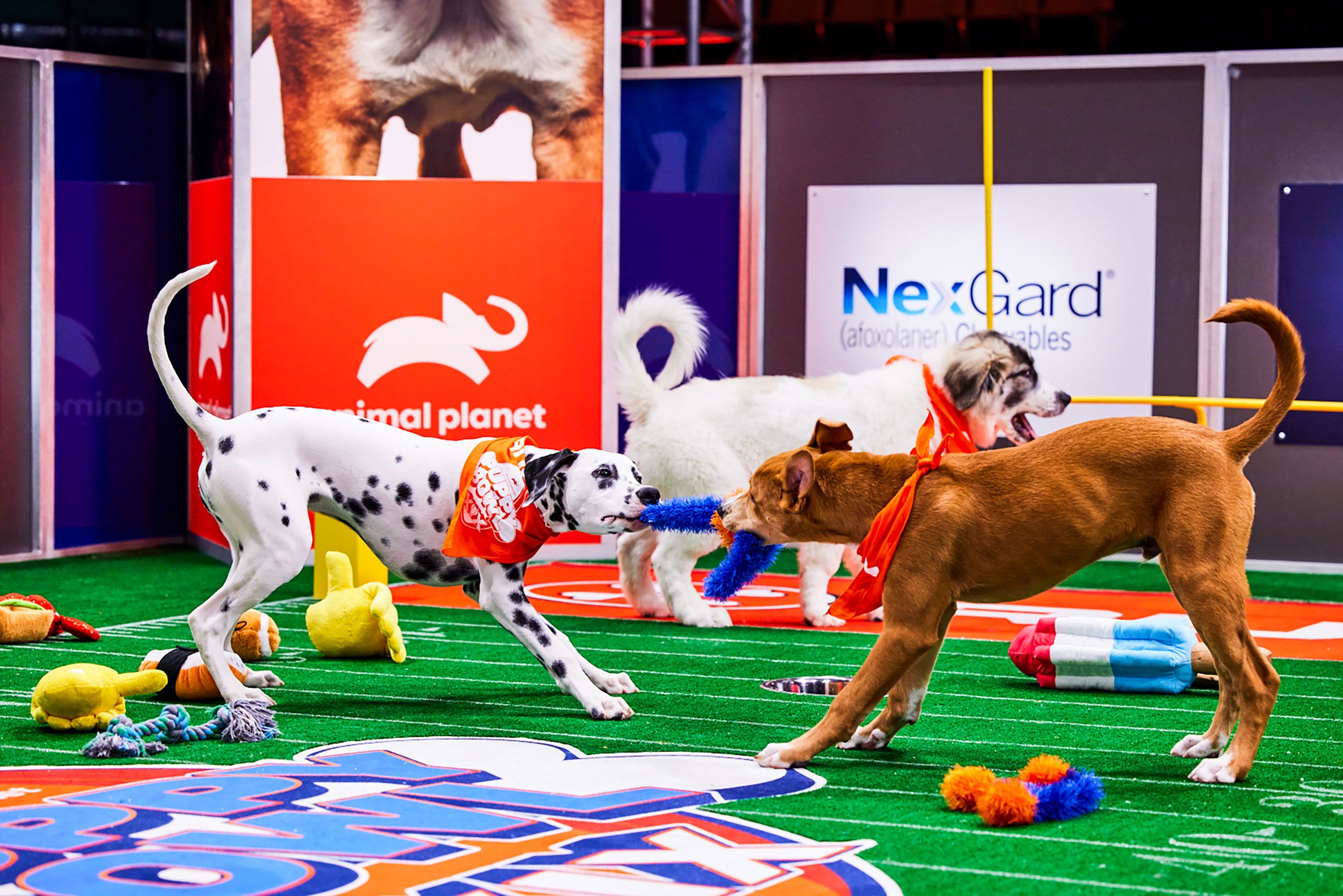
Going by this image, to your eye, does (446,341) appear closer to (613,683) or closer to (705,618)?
(705,618)

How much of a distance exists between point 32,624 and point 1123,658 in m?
4.11

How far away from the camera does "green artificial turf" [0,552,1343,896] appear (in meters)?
3.20

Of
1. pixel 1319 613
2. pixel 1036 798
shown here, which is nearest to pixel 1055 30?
pixel 1319 613

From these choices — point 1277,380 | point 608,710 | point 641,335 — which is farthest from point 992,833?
point 641,335

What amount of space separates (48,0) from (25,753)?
6466mm

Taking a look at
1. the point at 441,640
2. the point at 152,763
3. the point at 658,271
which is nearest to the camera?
the point at 152,763

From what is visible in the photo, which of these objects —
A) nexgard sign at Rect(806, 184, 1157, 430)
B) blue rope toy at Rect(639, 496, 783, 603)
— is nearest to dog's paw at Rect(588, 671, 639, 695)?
blue rope toy at Rect(639, 496, 783, 603)

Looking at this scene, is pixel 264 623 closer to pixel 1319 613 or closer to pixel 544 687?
pixel 544 687

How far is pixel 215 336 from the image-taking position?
883cm

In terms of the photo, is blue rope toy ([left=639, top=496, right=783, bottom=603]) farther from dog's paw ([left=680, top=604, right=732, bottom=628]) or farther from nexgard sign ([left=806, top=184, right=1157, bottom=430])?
nexgard sign ([left=806, top=184, right=1157, bottom=430])

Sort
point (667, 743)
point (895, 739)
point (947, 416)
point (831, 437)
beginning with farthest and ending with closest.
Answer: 1. point (947, 416)
2. point (895, 739)
3. point (667, 743)
4. point (831, 437)

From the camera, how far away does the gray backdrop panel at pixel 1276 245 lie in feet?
29.3

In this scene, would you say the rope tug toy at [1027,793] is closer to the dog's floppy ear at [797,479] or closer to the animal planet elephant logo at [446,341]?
the dog's floppy ear at [797,479]

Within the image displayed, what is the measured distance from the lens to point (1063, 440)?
13.2 feet
